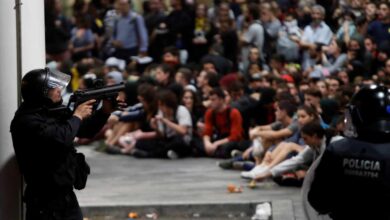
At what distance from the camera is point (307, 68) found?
1983 centimetres

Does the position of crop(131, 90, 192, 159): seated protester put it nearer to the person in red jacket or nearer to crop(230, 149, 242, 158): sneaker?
the person in red jacket

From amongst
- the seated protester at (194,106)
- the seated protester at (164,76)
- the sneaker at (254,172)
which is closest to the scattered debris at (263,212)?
the sneaker at (254,172)

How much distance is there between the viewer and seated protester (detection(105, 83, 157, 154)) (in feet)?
58.3

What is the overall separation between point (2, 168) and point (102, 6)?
17170mm

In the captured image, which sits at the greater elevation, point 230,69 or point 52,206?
point 52,206

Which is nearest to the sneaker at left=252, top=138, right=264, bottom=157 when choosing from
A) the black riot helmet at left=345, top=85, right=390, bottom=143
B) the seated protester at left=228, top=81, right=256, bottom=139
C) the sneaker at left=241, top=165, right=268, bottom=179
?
the sneaker at left=241, top=165, right=268, bottom=179

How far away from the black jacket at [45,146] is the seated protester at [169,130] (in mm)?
9366

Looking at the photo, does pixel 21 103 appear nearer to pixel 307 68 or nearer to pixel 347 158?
pixel 347 158

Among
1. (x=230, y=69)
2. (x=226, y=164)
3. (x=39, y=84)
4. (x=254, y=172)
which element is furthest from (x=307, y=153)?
(x=230, y=69)

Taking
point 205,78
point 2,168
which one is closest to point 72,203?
point 2,168

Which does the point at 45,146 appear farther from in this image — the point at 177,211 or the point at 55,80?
the point at 177,211

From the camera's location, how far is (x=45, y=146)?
757cm

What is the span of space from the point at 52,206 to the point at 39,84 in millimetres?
811

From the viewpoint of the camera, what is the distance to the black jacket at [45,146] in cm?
756
